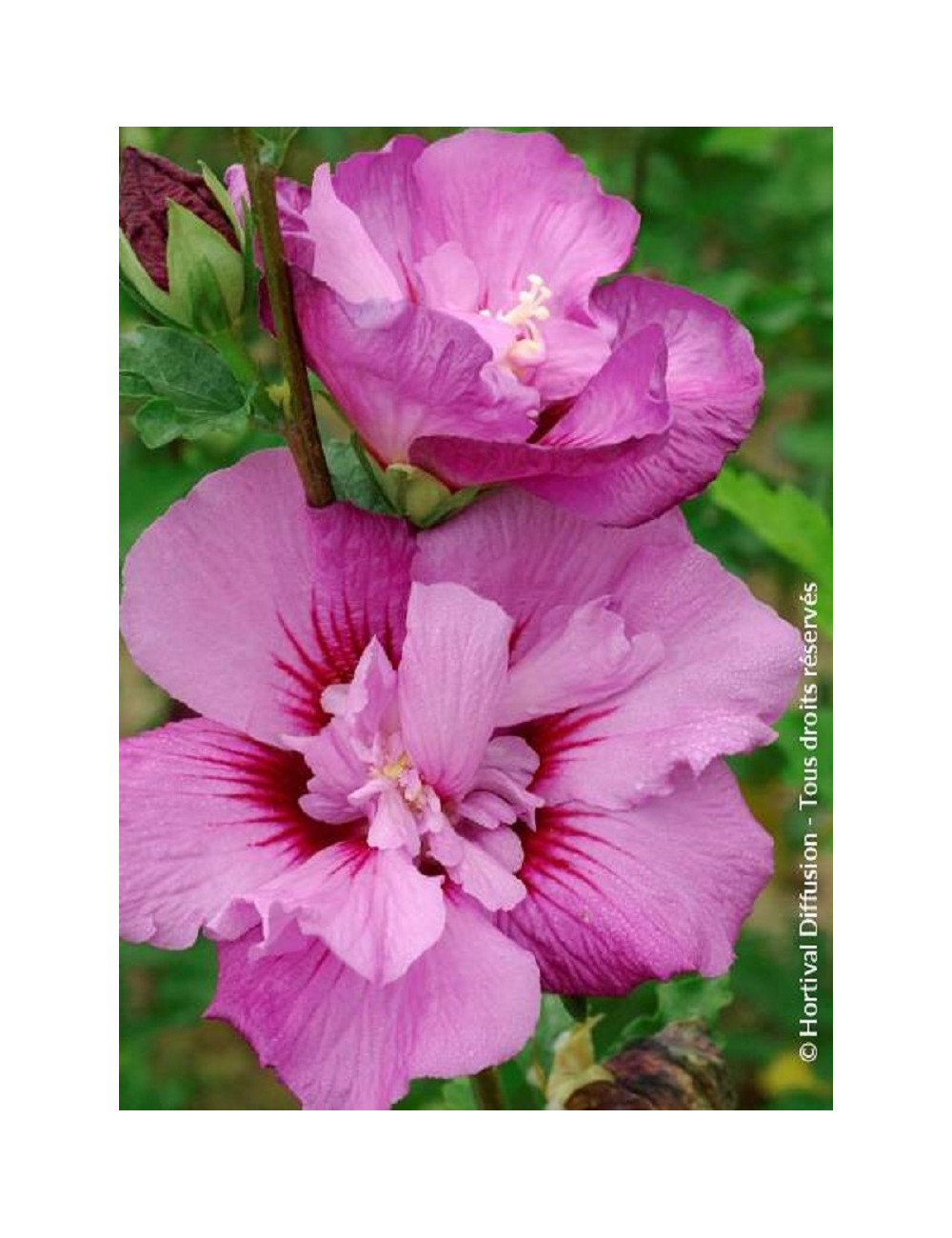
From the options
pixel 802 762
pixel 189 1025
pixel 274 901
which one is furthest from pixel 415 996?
pixel 189 1025

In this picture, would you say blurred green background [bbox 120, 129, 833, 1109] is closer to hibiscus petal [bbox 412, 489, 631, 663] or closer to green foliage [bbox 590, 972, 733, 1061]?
green foliage [bbox 590, 972, 733, 1061]

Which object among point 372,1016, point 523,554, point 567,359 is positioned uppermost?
point 567,359

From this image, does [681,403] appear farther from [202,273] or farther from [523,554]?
[202,273]

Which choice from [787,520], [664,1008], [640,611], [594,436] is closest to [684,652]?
[640,611]

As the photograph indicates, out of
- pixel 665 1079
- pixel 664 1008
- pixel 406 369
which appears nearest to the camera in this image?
pixel 406 369

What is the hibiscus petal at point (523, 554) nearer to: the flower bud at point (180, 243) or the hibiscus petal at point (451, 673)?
the hibiscus petal at point (451, 673)
